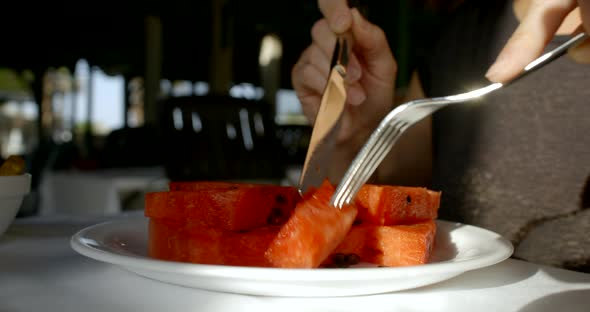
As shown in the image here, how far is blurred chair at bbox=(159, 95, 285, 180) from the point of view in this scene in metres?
2.48

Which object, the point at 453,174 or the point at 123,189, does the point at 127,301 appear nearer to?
the point at 453,174

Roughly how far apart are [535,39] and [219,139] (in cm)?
224

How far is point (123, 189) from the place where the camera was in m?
2.62

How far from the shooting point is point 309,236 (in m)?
0.45

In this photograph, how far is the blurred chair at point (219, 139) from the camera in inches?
97.7

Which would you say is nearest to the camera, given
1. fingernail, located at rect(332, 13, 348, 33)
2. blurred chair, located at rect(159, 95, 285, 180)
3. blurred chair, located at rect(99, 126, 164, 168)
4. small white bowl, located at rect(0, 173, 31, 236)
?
small white bowl, located at rect(0, 173, 31, 236)

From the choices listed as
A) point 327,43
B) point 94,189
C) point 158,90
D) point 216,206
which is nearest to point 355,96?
point 327,43

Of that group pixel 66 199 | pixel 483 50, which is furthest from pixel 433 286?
pixel 66 199

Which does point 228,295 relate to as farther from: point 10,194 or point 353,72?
point 353,72

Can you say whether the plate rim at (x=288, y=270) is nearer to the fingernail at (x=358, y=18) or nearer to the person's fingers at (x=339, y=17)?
the person's fingers at (x=339, y=17)

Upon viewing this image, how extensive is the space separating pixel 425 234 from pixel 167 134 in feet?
6.88

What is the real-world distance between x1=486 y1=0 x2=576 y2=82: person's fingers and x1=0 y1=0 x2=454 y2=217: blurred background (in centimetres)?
48

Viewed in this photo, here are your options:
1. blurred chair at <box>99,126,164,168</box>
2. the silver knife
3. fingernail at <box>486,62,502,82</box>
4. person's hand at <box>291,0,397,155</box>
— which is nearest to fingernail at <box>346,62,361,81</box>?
person's hand at <box>291,0,397,155</box>

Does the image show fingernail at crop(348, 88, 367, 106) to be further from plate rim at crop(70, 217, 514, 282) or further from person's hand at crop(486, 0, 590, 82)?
plate rim at crop(70, 217, 514, 282)
